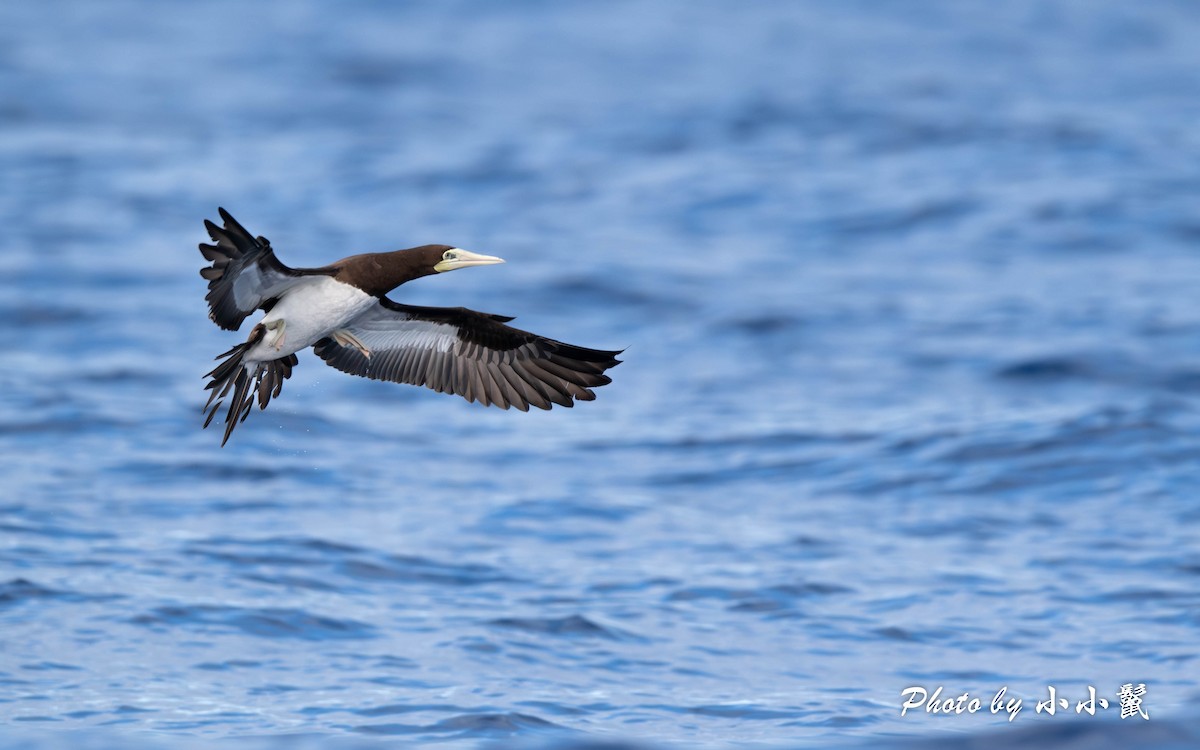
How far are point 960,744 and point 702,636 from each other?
8.94ft

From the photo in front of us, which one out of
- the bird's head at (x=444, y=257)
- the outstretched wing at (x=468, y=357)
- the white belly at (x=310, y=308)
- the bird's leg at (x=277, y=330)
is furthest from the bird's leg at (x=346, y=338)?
the bird's head at (x=444, y=257)

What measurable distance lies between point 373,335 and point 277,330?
4.20 ft

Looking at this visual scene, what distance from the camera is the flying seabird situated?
7953mm

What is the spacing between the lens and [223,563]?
1209 cm

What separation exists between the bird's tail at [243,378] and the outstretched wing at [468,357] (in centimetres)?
39

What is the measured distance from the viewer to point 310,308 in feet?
27.0

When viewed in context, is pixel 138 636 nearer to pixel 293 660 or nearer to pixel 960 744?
pixel 293 660

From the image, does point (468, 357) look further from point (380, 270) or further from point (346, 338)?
point (380, 270)

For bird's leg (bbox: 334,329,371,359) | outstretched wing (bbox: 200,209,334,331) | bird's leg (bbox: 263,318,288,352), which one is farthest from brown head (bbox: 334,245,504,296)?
bird's leg (bbox: 334,329,371,359)

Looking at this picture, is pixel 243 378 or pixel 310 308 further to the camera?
pixel 243 378

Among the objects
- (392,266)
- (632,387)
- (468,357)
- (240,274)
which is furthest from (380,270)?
(632,387)

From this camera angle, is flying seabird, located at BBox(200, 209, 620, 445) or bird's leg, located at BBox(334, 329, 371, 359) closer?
flying seabird, located at BBox(200, 209, 620, 445)

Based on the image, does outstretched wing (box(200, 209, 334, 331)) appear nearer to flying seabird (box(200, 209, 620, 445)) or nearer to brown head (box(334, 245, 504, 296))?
flying seabird (box(200, 209, 620, 445))

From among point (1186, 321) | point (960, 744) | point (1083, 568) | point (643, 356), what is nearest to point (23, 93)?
point (643, 356)
